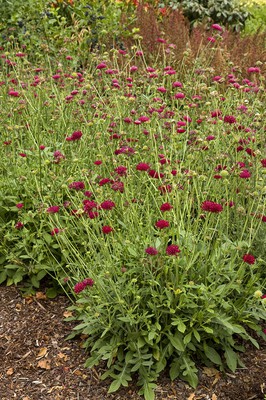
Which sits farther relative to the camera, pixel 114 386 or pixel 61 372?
pixel 61 372

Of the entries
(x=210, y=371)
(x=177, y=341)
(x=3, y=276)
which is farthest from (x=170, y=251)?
(x=3, y=276)

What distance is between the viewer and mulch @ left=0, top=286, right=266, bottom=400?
299 cm

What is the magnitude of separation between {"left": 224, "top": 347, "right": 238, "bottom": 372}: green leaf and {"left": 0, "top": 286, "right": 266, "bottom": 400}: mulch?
0.10 metres

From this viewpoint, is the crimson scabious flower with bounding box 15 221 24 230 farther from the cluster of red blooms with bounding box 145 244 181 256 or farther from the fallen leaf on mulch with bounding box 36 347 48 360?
the cluster of red blooms with bounding box 145 244 181 256

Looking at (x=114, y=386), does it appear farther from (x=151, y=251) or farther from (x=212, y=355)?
(x=151, y=251)

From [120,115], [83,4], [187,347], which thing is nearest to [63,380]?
[187,347]

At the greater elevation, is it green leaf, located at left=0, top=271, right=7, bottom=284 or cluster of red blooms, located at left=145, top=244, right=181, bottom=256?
cluster of red blooms, located at left=145, top=244, right=181, bottom=256

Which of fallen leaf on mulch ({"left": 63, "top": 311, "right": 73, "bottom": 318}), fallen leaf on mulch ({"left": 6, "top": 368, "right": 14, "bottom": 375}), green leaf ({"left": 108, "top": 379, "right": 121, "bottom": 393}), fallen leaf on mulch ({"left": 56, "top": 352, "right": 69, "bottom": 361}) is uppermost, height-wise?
green leaf ({"left": 108, "top": 379, "right": 121, "bottom": 393})

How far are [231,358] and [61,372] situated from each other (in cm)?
90

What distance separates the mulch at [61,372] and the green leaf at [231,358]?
4.0 inches

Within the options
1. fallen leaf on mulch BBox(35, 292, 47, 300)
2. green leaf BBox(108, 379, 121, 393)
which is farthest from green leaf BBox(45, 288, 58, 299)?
green leaf BBox(108, 379, 121, 393)

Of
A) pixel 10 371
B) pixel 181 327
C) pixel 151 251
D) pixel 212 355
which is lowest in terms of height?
pixel 10 371

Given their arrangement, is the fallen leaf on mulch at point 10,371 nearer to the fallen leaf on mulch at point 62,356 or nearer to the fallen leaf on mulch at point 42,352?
the fallen leaf on mulch at point 42,352

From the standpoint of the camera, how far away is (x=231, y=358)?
301 centimetres
